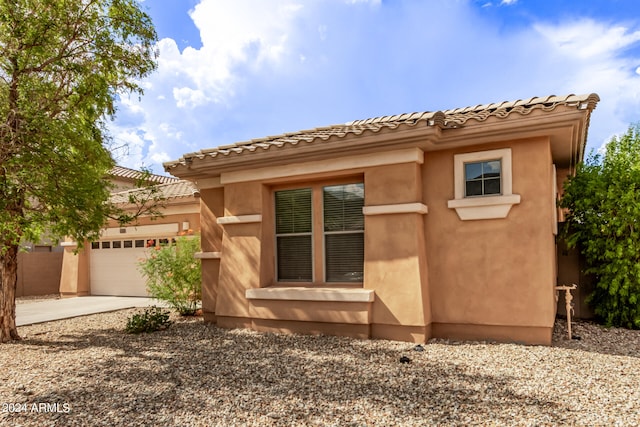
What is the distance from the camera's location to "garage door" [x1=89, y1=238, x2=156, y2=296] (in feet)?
50.2

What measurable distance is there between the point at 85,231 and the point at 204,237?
2.43 m

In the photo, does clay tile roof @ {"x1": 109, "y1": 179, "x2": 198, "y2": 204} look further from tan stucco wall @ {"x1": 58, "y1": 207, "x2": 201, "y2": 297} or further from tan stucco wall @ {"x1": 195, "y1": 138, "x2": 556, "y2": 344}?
tan stucco wall @ {"x1": 195, "y1": 138, "x2": 556, "y2": 344}

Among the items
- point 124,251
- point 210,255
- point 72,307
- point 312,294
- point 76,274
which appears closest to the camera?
point 312,294

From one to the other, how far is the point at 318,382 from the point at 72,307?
35.6ft

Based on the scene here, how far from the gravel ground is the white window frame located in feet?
6.83

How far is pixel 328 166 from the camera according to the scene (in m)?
7.76

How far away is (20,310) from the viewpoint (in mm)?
12500

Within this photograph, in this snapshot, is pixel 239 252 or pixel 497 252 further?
pixel 239 252

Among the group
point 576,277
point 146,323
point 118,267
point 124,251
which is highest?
point 124,251

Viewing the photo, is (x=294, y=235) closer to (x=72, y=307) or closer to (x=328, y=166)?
(x=328, y=166)

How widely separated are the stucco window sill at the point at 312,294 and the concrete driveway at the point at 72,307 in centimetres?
621

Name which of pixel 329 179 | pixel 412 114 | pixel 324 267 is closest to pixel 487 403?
pixel 324 267

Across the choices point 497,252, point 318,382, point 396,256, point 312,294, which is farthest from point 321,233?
point 318,382

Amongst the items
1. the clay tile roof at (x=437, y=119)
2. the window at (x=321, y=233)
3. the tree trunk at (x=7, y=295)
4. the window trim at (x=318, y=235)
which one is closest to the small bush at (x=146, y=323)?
the tree trunk at (x=7, y=295)
